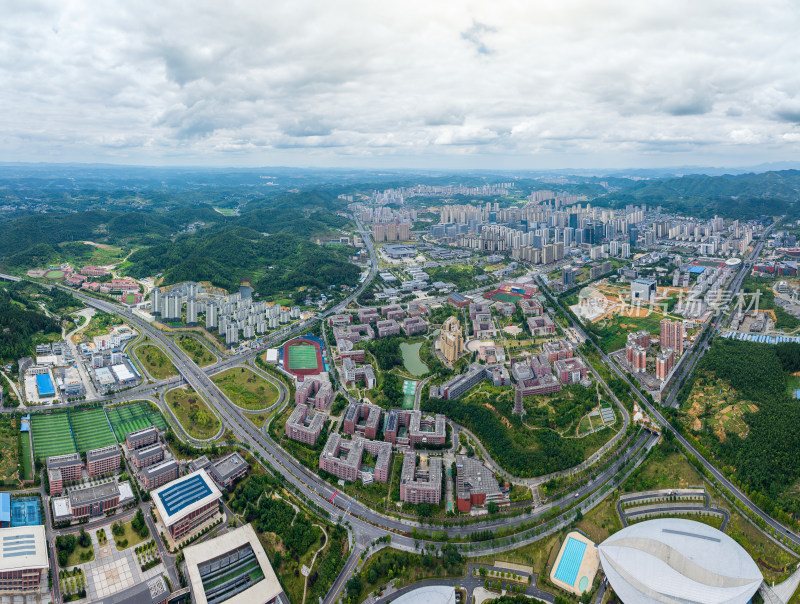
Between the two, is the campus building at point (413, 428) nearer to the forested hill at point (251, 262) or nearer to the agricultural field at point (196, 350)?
the agricultural field at point (196, 350)

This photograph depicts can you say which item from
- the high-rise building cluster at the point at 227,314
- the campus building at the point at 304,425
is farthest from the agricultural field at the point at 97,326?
the campus building at the point at 304,425

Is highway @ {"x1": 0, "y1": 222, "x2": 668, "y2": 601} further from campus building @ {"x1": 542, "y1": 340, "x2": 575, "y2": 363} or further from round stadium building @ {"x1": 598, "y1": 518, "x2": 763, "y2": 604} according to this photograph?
campus building @ {"x1": 542, "y1": 340, "x2": 575, "y2": 363}

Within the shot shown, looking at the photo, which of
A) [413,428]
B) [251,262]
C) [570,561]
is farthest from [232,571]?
[251,262]

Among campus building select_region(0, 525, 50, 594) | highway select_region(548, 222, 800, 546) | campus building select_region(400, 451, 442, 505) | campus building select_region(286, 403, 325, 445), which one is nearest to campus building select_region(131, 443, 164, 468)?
campus building select_region(0, 525, 50, 594)

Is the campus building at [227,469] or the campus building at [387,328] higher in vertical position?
the campus building at [387,328]

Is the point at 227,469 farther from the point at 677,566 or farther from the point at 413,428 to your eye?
the point at 677,566

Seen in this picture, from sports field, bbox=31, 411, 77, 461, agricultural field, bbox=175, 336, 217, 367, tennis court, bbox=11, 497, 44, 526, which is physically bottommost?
tennis court, bbox=11, 497, 44, 526
